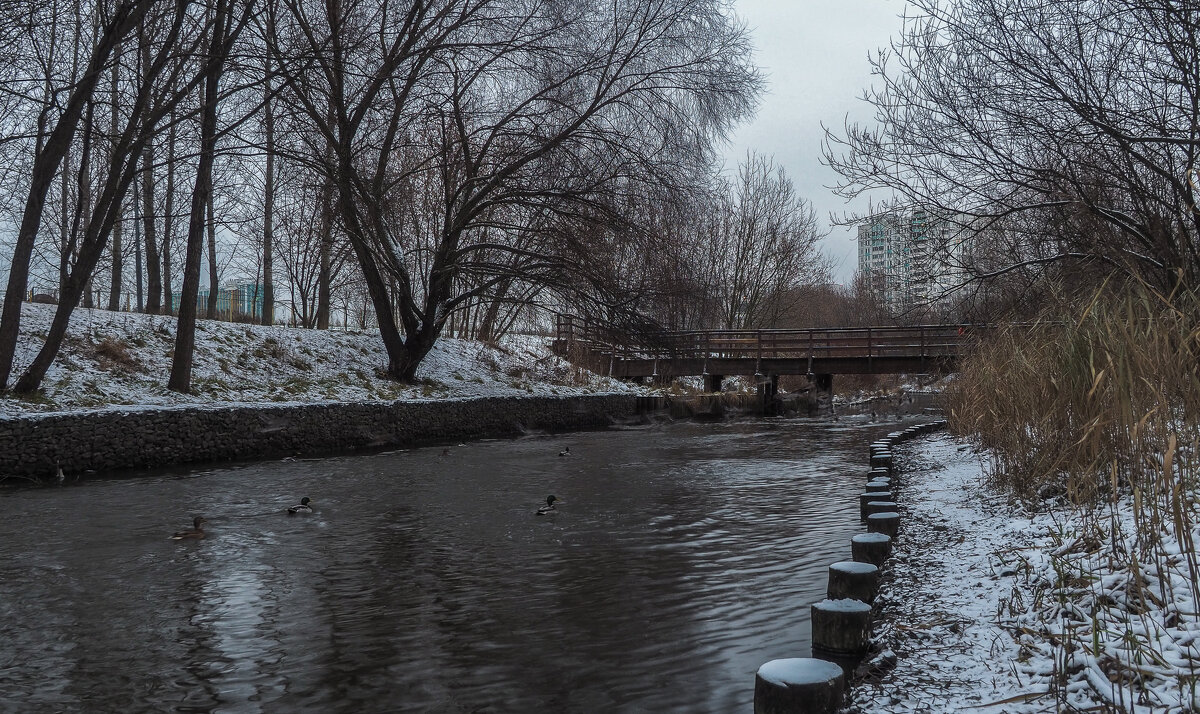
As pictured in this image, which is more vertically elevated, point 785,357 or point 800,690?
point 785,357

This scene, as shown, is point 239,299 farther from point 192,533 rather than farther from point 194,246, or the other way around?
point 192,533

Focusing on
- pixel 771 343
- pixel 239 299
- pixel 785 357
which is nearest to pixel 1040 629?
pixel 785 357

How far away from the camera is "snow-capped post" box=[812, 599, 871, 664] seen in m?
3.85

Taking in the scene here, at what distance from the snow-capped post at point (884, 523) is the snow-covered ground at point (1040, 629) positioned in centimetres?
69

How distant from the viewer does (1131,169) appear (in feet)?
30.1

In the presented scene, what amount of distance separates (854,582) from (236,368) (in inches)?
622

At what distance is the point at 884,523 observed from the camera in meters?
5.89

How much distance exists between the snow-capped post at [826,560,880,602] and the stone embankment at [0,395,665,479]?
1108 cm

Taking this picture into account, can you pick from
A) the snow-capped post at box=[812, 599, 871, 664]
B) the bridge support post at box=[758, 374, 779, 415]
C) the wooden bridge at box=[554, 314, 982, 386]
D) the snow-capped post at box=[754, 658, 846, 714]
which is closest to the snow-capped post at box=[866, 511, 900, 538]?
the snow-capped post at box=[812, 599, 871, 664]

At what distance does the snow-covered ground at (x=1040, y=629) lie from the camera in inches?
113

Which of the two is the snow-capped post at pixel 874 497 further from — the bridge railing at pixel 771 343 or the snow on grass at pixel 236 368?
the bridge railing at pixel 771 343

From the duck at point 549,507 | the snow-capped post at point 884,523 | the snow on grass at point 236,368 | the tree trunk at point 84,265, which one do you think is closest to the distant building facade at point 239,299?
the snow on grass at point 236,368

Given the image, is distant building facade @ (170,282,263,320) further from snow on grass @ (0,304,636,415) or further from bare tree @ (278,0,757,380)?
bare tree @ (278,0,757,380)

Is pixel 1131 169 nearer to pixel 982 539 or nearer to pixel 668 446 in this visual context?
pixel 982 539
